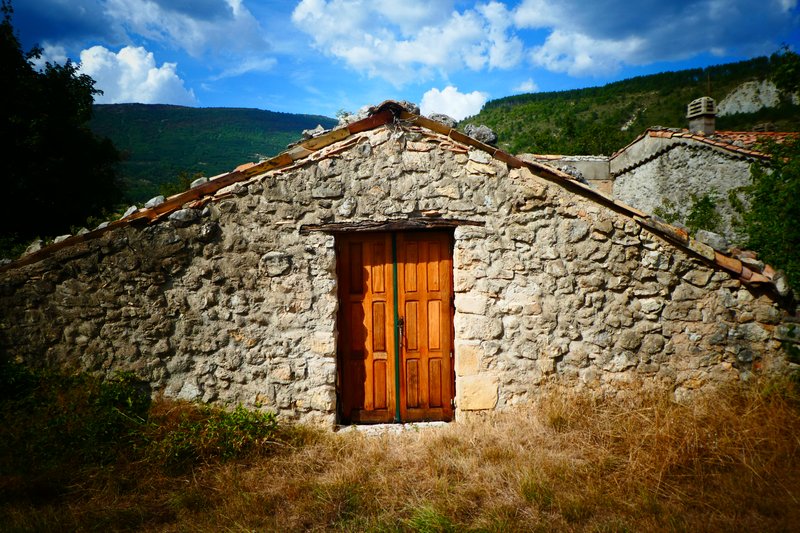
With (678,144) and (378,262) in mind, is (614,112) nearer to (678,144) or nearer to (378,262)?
(678,144)

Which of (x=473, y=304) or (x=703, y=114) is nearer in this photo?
(x=473, y=304)

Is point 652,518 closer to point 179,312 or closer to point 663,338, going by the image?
point 663,338

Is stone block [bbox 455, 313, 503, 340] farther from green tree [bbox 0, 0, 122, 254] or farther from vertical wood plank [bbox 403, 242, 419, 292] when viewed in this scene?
green tree [bbox 0, 0, 122, 254]

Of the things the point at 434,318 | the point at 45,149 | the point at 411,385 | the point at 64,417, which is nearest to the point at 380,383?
the point at 411,385

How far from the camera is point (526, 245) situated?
4508 millimetres

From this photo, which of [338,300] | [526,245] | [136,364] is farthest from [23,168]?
[526,245]

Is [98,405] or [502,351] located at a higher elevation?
[502,351]

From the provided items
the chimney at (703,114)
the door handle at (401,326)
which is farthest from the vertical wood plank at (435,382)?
the chimney at (703,114)

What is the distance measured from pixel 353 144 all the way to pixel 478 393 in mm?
3042

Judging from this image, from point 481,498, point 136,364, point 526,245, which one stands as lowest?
point 481,498

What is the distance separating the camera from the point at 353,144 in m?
4.47

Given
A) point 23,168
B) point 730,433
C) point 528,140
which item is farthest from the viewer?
point 528,140

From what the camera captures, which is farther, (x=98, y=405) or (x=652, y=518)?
(x=98, y=405)

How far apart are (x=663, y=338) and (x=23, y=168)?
1715 cm
